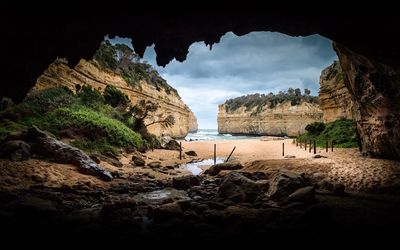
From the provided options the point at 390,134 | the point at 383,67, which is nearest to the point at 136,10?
the point at 383,67

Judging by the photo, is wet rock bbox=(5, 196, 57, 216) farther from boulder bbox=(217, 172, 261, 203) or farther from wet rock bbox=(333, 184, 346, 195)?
wet rock bbox=(333, 184, 346, 195)

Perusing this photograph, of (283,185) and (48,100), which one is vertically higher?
(48,100)

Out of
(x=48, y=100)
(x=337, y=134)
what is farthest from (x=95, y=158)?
(x=337, y=134)

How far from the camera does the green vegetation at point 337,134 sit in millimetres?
22516

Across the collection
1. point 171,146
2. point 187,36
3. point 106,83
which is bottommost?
point 171,146

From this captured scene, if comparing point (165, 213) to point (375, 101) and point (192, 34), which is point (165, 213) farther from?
point (375, 101)

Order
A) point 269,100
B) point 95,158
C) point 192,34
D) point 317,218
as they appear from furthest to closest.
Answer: point 269,100, point 95,158, point 192,34, point 317,218

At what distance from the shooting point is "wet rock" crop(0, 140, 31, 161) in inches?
388

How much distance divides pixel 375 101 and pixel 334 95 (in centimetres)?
2574

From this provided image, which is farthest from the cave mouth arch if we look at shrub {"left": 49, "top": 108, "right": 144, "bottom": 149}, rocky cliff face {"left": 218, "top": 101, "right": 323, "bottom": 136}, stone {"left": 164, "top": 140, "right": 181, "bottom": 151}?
rocky cliff face {"left": 218, "top": 101, "right": 323, "bottom": 136}

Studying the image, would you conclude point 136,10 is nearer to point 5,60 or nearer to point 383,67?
point 5,60

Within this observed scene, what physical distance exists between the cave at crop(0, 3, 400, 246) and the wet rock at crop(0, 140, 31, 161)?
2406mm

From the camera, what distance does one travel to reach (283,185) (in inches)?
311

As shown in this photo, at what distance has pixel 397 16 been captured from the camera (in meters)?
6.46
